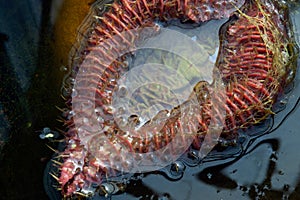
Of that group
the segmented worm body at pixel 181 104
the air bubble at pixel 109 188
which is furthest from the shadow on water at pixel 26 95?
the air bubble at pixel 109 188

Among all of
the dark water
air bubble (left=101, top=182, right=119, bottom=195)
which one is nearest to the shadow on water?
the dark water

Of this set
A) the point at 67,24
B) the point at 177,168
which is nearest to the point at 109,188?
the point at 177,168

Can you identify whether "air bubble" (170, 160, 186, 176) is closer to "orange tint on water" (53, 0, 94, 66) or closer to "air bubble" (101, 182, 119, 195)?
"air bubble" (101, 182, 119, 195)

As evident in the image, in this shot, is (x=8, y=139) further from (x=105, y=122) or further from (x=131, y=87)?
(x=131, y=87)

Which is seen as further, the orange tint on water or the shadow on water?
the orange tint on water

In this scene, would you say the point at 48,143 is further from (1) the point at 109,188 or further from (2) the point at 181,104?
(2) the point at 181,104

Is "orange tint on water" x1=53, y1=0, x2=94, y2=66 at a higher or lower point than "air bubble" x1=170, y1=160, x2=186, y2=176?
higher
